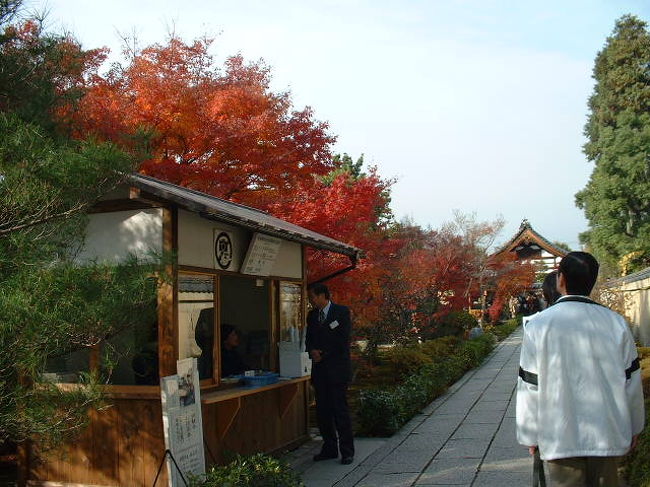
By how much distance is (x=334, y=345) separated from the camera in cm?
784

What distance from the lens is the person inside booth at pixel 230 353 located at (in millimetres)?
7945

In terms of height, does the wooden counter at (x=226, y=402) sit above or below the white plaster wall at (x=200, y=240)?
below

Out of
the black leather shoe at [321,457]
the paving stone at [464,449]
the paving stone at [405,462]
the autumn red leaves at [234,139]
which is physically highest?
the autumn red leaves at [234,139]

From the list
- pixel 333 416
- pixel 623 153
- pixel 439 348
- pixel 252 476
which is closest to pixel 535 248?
pixel 623 153

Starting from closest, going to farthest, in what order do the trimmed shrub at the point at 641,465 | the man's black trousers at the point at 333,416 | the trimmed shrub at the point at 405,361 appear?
1. the trimmed shrub at the point at 641,465
2. the man's black trousers at the point at 333,416
3. the trimmed shrub at the point at 405,361

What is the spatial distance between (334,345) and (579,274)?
4405 millimetres

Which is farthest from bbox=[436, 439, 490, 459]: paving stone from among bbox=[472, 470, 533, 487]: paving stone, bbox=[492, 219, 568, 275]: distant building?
bbox=[492, 219, 568, 275]: distant building

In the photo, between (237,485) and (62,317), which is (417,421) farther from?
(62,317)

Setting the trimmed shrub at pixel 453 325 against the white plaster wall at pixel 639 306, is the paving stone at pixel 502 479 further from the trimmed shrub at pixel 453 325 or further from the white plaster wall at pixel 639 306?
the trimmed shrub at pixel 453 325

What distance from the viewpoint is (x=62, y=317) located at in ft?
13.9

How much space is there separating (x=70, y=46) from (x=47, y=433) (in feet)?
13.3

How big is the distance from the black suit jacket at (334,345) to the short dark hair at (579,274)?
4261 mm

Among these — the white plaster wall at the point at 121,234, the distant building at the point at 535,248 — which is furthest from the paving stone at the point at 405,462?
the distant building at the point at 535,248

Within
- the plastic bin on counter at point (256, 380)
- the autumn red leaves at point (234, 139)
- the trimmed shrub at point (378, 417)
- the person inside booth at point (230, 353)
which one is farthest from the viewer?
the autumn red leaves at point (234, 139)
